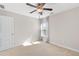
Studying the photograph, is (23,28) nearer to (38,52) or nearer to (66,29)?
(38,52)

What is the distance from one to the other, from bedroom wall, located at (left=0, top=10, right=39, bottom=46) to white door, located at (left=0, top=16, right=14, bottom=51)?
0.86 ft

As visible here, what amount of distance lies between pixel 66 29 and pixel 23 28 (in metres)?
2.84

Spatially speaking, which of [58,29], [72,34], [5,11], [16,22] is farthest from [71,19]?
[5,11]

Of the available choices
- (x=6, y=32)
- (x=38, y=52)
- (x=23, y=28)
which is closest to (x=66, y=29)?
(x=38, y=52)

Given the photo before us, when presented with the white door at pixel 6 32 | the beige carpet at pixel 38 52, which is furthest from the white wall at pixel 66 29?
the white door at pixel 6 32

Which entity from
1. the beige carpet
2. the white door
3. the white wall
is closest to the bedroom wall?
the white door

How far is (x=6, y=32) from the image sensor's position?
432 centimetres

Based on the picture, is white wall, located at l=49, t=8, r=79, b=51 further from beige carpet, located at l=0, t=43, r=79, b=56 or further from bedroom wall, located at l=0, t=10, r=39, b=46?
bedroom wall, located at l=0, t=10, r=39, b=46

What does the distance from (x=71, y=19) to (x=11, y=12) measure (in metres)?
3.37

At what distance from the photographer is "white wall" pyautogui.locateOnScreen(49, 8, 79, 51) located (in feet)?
13.5

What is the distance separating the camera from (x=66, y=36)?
4.70 metres

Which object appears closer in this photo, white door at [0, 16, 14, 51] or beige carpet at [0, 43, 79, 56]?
beige carpet at [0, 43, 79, 56]

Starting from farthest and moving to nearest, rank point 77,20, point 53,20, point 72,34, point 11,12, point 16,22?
point 53,20 → point 16,22 → point 11,12 → point 72,34 → point 77,20

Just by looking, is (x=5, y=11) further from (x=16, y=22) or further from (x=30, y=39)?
(x=30, y=39)
